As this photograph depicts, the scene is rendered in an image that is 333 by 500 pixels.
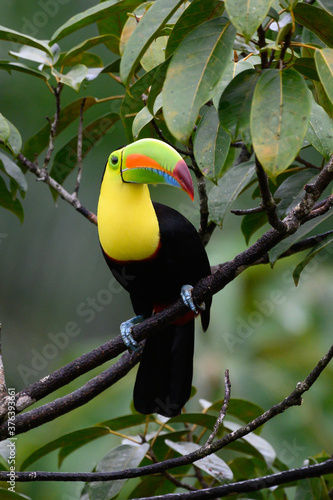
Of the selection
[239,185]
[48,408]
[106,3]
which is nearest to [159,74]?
[239,185]

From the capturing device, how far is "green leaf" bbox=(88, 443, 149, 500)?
185 centimetres

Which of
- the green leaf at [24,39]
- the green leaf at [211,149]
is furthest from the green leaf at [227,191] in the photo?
the green leaf at [24,39]

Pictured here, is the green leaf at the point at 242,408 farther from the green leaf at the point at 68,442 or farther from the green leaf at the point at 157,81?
the green leaf at the point at 157,81

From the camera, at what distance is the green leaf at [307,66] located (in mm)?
1467

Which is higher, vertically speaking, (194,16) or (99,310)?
(99,310)

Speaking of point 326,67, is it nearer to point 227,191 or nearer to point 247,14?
point 247,14

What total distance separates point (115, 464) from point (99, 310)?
3.37 metres

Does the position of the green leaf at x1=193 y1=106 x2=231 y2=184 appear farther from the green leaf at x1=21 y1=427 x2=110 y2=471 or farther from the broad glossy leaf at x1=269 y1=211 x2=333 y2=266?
the green leaf at x1=21 y1=427 x2=110 y2=471

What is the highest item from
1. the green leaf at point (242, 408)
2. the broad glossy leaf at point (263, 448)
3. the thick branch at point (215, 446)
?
the green leaf at point (242, 408)

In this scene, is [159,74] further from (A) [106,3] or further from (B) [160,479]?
(B) [160,479]

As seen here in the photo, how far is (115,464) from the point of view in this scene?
192 cm

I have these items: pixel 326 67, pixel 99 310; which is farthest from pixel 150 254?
pixel 99 310

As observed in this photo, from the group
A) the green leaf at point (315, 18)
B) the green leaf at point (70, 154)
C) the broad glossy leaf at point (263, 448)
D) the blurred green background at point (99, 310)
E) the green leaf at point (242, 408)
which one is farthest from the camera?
the blurred green background at point (99, 310)

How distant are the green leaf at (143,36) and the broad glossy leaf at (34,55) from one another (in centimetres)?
80
